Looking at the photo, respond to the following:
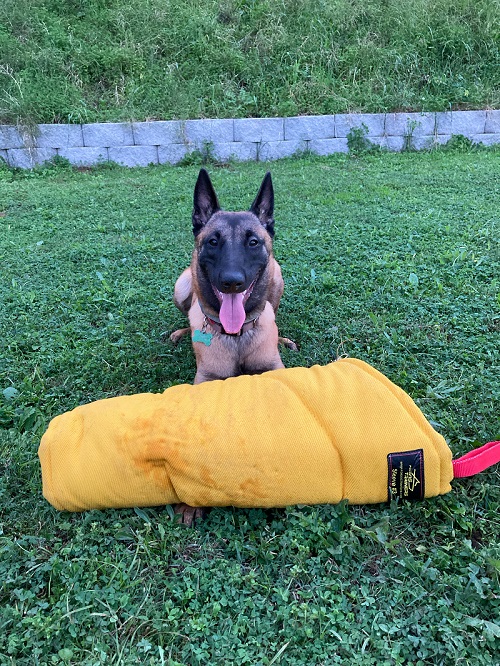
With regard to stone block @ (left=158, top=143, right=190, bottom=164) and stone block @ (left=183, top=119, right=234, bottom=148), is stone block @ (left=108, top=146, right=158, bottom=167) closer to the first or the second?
stone block @ (left=158, top=143, right=190, bottom=164)

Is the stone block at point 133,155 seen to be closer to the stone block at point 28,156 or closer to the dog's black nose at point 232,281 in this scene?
the stone block at point 28,156

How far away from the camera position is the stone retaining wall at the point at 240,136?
8.43m

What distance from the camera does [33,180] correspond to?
305 inches

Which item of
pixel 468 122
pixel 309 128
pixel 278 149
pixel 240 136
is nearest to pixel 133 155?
pixel 240 136

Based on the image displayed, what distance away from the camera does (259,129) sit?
8578 millimetres

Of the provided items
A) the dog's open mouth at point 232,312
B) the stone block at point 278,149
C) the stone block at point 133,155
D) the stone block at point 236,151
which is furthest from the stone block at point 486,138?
the dog's open mouth at point 232,312

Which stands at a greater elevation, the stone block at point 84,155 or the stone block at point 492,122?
the stone block at point 492,122

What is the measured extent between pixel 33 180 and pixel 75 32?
416 cm

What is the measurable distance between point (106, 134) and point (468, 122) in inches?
259

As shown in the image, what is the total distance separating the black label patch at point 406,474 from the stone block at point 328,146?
7.91 meters

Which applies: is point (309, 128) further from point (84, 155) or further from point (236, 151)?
point (84, 155)

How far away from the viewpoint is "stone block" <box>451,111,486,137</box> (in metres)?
8.63

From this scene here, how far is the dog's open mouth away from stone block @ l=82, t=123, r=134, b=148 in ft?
22.5

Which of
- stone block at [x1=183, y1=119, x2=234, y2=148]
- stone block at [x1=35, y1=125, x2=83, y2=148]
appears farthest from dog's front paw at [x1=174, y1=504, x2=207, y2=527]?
stone block at [x1=35, y1=125, x2=83, y2=148]
